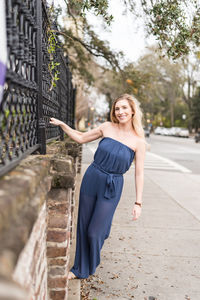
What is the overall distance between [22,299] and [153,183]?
9189mm

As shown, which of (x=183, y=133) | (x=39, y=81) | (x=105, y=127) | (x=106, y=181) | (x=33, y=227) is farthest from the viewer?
(x=183, y=133)

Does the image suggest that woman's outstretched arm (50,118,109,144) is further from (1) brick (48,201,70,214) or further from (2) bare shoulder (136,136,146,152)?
(1) brick (48,201,70,214)

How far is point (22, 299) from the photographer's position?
0.80m

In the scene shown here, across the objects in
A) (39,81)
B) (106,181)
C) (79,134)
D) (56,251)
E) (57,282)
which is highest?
(39,81)

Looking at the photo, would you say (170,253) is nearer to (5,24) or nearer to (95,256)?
(95,256)

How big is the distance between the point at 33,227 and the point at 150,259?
123 inches

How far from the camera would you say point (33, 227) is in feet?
4.75

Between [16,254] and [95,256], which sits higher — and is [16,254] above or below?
above

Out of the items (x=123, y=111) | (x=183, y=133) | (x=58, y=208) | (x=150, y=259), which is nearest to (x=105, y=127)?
(x=123, y=111)

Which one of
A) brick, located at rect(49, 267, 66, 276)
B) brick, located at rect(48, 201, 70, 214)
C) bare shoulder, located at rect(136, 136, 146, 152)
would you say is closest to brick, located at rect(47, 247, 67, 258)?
brick, located at rect(49, 267, 66, 276)

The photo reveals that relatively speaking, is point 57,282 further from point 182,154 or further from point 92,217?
point 182,154

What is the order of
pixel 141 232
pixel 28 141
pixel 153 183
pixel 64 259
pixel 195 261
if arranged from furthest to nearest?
pixel 153 183, pixel 141 232, pixel 195 261, pixel 64 259, pixel 28 141

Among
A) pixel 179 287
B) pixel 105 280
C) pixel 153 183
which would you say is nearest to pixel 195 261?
pixel 179 287

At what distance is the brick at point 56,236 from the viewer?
2.78m
